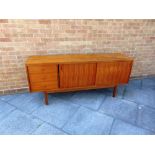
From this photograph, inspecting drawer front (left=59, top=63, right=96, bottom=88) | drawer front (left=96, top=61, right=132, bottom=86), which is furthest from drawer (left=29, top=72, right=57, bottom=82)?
drawer front (left=96, top=61, right=132, bottom=86)

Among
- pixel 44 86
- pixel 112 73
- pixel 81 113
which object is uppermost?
pixel 112 73

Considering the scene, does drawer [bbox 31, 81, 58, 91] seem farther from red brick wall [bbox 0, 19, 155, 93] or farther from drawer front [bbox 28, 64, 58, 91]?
red brick wall [bbox 0, 19, 155, 93]

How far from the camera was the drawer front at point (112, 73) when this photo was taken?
2.76 metres

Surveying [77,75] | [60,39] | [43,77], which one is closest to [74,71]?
[77,75]

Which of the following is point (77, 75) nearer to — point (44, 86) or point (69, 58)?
point (69, 58)

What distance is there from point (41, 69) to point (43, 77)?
0.15 m

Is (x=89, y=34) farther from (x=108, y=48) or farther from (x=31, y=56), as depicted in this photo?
(x=31, y=56)

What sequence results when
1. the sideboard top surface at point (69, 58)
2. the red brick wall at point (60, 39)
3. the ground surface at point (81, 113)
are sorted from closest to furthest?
1. the ground surface at point (81, 113)
2. the sideboard top surface at point (69, 58)
3. the red brick wall at point (60, 39)

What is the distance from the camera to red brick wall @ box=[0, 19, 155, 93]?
270 cm

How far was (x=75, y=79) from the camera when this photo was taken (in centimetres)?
275

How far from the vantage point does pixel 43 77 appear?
2.59 meters

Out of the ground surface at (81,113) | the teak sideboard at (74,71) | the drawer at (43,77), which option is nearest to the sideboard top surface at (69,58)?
the teak sideboard at (74,71)

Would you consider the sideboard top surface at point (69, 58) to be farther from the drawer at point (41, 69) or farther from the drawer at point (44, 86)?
the drawer at point (44, 86)
